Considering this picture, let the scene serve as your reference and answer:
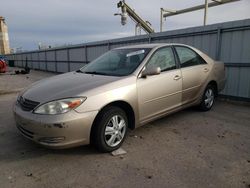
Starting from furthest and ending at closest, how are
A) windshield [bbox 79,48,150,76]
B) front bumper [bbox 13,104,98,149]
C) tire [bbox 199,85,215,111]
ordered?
tire [bbox 199,85,215,111] < windshield [bbox 79,48,150,76] < front bumper [bbox 13,104,98,149]

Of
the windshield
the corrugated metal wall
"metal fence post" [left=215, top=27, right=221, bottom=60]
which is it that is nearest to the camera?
the windshield

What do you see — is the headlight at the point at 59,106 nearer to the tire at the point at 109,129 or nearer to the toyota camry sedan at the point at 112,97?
the toyota camry sedan at the point at 112,97

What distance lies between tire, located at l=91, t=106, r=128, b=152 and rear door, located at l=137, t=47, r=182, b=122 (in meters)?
0.41

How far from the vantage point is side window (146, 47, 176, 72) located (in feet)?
12.3

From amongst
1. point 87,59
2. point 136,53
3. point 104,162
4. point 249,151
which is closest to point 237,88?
point 249,151

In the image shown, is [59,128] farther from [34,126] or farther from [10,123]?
[10,123]

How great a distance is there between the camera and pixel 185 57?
444 cm

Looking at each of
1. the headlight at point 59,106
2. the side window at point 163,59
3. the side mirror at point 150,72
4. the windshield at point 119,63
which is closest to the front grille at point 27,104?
the headlight at point 59,106

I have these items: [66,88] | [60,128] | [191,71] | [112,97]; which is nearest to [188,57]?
[191,71]

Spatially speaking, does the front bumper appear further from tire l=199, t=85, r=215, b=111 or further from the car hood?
tire l=199, t=85, r=215, b=111

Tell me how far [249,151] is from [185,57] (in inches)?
84.6

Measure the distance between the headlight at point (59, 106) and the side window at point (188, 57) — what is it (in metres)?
2.44

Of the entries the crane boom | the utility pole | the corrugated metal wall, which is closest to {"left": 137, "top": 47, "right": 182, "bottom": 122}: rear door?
the corrugated metal wall

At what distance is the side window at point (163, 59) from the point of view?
12.3ft
